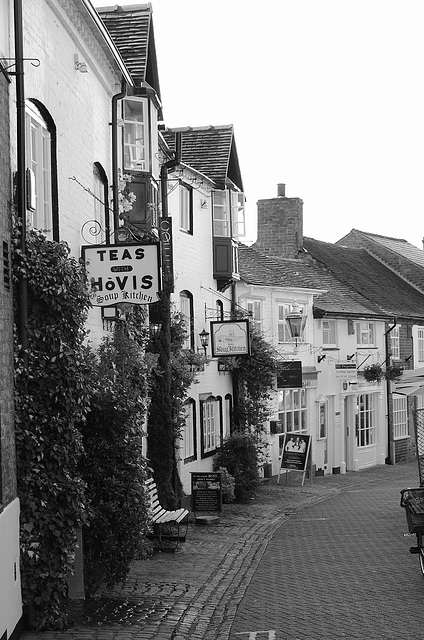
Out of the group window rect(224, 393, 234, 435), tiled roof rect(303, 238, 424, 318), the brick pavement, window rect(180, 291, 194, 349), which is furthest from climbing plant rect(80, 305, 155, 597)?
tiled roof rect(303, 238, 424, 318)

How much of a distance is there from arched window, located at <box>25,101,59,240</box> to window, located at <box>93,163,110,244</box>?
2.38 metres

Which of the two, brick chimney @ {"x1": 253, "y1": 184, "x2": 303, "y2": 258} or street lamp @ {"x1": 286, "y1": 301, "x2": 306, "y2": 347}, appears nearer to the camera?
street lamp @ {"x1": 286, "y1": 301, "x2": 306, "y2": 347}

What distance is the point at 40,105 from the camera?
35.9 ft

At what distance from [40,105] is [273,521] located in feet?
40.3

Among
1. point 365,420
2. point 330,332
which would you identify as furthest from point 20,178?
point 365,420

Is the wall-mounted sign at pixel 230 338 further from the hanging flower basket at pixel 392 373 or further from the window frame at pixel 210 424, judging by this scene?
the hanging flower basket at pixel 392 373

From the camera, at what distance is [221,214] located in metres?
25.5

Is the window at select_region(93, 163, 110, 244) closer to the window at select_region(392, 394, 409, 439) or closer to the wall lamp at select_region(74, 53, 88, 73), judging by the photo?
the wall lamp at select_region(74, 53, 88, 73)

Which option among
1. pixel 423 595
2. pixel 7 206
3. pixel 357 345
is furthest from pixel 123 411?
pixel 357 345

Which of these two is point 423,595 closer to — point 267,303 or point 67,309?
point 67,309

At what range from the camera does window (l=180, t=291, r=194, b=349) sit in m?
22.5

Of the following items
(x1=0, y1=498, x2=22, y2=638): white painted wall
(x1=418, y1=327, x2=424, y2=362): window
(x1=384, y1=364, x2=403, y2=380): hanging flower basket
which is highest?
(x1=418, y1=327, x2=424, y2=362): window

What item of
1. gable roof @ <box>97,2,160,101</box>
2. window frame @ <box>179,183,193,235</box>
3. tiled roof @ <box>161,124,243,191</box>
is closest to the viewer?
gable roof @ <box>97,2,160,101</box>

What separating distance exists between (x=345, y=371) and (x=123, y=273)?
20.7 metres
